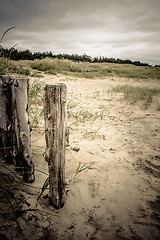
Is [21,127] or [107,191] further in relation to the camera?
[107,191]

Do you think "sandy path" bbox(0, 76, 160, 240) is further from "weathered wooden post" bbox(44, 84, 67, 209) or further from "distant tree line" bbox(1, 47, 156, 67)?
"distant tree line" bbox(1, 47, 156, 67)

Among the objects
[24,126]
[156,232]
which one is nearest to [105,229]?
[156,232]

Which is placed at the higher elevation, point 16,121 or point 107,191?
point 16,121

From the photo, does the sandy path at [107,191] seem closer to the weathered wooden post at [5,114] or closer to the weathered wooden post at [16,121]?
the weathered wooden post at [16,121]

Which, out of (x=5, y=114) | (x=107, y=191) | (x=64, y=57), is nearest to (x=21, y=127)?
(x=5, y=114)

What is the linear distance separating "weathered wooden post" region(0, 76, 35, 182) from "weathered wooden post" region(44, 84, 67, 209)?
12.1 inches

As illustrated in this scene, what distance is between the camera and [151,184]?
71.6 inches

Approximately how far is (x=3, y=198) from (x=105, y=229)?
105 cm

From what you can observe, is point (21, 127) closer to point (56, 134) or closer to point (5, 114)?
point (5, 114)

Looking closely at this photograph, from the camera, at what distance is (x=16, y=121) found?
1.39 metres

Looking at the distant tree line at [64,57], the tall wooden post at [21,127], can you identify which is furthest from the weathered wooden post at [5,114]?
the distant tree line at [64,57]

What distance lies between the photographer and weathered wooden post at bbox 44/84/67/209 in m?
1.13

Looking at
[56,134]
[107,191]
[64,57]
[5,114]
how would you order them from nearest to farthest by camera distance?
[56,134], [5,114], [107,191], [64,57]

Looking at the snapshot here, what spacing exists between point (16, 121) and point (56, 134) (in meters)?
0.49
